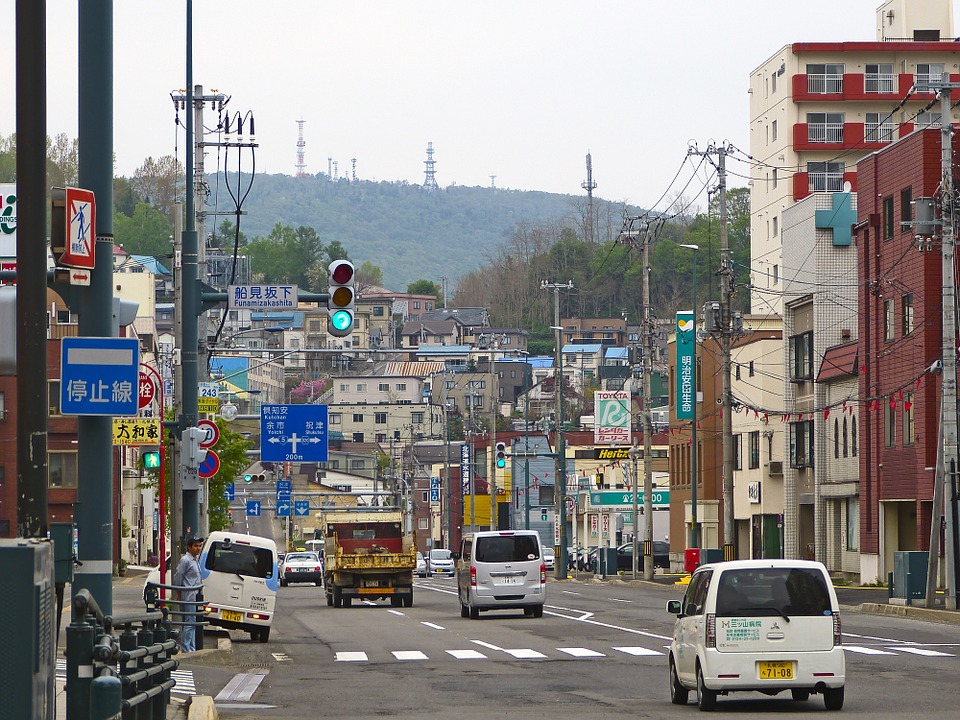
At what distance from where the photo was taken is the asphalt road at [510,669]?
1806 cm

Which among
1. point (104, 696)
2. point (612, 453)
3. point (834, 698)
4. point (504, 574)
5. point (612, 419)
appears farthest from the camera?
point (612, 419)

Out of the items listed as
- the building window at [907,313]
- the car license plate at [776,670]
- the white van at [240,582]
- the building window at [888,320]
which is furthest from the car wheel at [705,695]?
the building window at [888,320]

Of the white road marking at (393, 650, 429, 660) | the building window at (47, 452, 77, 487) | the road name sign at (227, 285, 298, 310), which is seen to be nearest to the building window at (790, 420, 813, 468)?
the building window at (47, 452, 77, 487)

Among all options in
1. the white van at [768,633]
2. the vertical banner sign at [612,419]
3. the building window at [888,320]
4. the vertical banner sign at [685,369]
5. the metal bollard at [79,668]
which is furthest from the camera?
the vertical banner sign at [685,369]

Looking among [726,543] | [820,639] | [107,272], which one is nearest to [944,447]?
[726,543]

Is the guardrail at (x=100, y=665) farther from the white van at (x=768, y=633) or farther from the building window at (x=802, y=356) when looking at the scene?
the building window at (x=802, y=356)

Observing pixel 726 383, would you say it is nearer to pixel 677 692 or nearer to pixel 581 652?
pixel 581 652

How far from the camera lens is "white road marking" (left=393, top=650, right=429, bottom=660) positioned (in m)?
26.2

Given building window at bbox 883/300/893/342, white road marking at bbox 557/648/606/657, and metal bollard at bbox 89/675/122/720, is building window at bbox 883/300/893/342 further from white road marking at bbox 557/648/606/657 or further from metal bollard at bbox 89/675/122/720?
metal bollard at bbox 89/675/122/720

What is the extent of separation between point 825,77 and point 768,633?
8462 centimetres

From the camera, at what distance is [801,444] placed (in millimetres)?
66688

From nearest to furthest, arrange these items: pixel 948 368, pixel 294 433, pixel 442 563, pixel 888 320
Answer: pixel 948 368 → pixel 888 320 → pixel 294 433 → pixel 442 563

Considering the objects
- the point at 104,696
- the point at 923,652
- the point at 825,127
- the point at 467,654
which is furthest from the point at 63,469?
the point at 104,696

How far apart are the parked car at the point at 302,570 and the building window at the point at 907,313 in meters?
32.3
